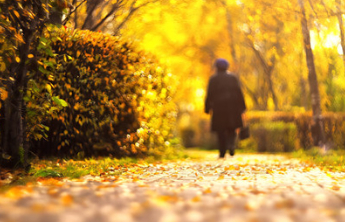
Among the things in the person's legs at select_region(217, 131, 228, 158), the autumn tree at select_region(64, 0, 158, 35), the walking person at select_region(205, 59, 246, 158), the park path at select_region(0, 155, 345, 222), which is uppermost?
the autumn tree at select_region(64, 0, 158, 35)

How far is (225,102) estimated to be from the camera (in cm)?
1138

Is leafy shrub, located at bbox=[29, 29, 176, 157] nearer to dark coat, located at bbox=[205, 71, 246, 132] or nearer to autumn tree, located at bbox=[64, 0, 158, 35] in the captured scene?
autumn tree, located at bbox=[64, 0, 158, 35]

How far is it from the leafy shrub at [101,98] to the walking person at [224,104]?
1892mm

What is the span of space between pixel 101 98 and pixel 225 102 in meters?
4.02

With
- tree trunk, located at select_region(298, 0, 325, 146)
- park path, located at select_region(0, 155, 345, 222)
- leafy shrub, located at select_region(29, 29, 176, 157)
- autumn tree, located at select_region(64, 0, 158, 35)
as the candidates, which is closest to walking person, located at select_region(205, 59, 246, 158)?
leafy shrub, located at select_region(29, 29, 176, 157)

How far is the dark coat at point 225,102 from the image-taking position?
11219mm

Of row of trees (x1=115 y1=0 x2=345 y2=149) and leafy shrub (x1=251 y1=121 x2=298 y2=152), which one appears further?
leafy shrub (x1=251 y1=121 x2=298 y2=152)

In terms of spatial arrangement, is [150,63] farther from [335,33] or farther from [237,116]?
[335,33]

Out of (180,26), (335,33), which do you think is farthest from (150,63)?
(180,26)

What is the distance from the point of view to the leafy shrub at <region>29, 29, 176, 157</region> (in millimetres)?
7879

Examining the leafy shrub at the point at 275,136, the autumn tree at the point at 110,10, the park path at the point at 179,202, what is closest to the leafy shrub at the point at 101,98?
the autumn tree at the point at 110,10

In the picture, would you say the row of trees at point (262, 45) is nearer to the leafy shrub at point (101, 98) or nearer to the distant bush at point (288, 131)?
the distant bush at point (288, 131)

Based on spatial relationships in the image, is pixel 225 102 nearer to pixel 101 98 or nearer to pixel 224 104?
pixel 224 104

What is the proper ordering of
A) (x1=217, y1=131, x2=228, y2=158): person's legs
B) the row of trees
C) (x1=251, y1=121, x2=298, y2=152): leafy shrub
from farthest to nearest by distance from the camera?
(x1=251, y1=121, x2=298, y2=152): leafy shrub → (x1=217, y1=131, x2=228, y2=158): person's legs → the row of trees
